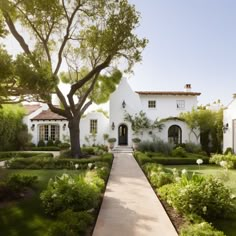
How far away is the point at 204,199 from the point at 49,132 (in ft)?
86.0

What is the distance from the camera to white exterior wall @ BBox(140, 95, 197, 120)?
31438 millimetres

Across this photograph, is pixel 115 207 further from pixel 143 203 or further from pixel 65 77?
pixel 65 77

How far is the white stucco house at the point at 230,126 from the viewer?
21.8 m

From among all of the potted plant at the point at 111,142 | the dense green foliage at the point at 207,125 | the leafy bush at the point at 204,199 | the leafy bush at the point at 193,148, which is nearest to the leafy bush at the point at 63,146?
the potted plant at the point at 111,142

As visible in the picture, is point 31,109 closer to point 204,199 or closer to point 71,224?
point 204,199

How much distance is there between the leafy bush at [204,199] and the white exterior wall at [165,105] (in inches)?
927

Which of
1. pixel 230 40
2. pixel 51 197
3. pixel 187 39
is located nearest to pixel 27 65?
pixel 51 197

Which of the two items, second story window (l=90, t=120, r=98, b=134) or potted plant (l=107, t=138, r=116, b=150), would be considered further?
second story window (l=90, t=120, r=98, b=134)

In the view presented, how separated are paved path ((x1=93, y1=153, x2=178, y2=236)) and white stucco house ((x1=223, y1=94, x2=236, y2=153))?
12.4 meters

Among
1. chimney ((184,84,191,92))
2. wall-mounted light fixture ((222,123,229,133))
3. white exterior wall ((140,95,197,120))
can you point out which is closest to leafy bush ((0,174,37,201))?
wall-mounted light fixture ((222,123,229,133))

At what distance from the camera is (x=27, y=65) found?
9133 mm

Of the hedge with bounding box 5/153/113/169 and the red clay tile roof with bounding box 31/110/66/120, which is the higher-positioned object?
the red clay tile roof with bounding box 31/110/66/120

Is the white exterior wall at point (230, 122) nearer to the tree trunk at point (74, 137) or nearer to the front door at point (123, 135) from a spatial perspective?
the front door at point (123, 135)

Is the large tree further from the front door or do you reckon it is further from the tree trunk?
the front door
